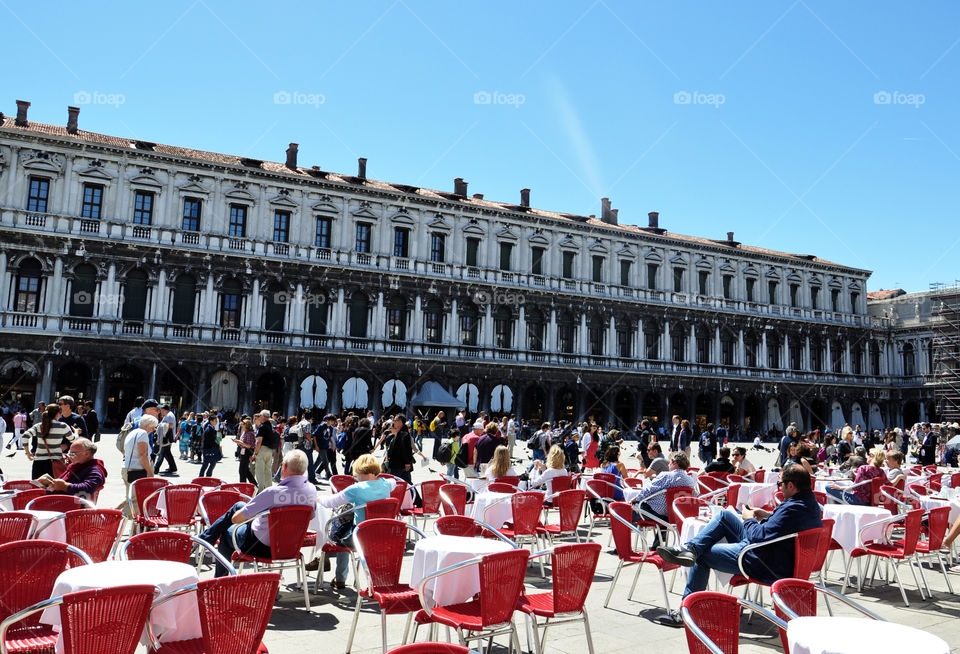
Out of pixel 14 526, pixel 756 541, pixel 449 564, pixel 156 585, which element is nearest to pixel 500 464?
pixel 756 541

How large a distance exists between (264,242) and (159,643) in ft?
94.9

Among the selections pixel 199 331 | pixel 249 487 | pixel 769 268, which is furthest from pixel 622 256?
pixel 249 487

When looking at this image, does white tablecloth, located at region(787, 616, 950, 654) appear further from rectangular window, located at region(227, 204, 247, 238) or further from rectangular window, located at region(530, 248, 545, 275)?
rectangular window, located at region(530, 248, 545, 275)

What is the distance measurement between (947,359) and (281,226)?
127 feet

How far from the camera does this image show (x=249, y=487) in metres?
8.43

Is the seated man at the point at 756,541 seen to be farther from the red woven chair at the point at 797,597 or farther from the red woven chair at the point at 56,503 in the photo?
the red woven chair at the point at 56,503

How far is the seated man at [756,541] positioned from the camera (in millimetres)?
5961

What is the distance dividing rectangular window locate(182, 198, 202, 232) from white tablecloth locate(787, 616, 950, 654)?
101 ft

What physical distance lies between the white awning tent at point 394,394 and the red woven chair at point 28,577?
92.3 ft

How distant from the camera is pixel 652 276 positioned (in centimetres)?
4044

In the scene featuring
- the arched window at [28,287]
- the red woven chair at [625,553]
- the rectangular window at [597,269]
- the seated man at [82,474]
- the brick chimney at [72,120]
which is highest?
the brick chimney at [72,120]

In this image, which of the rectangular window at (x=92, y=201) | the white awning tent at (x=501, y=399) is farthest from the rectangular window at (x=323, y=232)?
the white awning tent at (x=501, y=399)

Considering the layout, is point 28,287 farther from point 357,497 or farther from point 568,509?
point 568,509

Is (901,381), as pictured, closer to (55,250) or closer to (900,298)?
(900,298)
